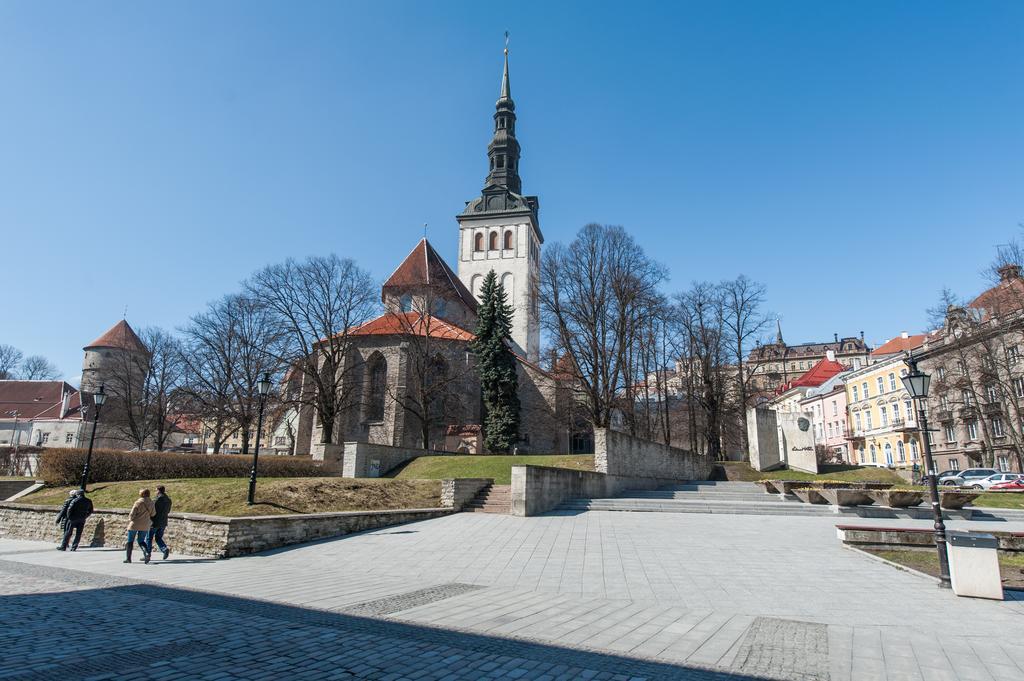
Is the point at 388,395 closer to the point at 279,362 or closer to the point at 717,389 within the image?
the point at 279,362

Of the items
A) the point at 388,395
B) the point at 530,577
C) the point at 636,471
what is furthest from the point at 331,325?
the point at 530,577

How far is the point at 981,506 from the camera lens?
18625 millimetres

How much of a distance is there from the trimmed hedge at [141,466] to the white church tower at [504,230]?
3134 centimetres

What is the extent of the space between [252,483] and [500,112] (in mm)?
49417

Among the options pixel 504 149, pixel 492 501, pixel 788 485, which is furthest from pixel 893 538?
pixel 504 149

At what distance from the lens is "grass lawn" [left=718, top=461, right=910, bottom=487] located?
2664 centimetres

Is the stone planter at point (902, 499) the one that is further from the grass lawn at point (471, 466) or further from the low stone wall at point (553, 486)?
the grass lawn at point (471, 466)

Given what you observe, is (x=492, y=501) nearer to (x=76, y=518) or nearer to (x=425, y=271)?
(x=76, y=518)

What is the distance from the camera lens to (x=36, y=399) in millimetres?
61500

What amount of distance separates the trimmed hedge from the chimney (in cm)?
3367

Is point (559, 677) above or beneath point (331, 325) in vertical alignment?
beneath

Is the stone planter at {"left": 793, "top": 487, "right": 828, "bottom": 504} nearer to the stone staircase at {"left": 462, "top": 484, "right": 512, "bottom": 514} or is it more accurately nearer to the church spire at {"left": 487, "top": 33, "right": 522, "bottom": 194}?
the stone staircase at {"left": 462, "top": 484, "right": 512, "bottom": 514}

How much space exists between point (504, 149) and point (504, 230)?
27.1 ft

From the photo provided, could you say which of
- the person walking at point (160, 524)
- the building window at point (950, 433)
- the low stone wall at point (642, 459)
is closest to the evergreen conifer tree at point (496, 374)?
the low stone wall at point (642, 459)
